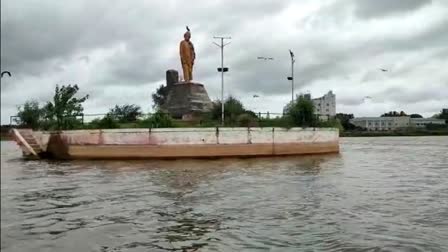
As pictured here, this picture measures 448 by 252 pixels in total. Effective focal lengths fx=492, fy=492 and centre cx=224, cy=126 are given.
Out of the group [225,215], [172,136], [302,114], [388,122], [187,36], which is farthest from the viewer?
[388,122]

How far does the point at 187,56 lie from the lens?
3356cm

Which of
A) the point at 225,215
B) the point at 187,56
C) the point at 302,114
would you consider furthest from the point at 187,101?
the point at 225,215

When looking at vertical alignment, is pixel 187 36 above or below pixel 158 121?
above

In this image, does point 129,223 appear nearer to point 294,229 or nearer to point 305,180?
point 294,229

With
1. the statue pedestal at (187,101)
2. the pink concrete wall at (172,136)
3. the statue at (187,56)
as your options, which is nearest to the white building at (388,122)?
the statue pedestal at (187,101)

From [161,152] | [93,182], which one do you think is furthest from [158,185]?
[161,152]

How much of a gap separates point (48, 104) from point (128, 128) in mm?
6962

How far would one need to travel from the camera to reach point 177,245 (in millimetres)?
6113

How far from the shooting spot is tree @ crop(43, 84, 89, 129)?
29.5 meters

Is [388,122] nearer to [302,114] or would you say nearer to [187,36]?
[302,114]

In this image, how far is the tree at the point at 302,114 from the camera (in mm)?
29406

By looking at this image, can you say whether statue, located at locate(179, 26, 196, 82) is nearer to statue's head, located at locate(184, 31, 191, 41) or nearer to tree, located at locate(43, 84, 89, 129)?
statue's head, located at locate(184, 31, 191, 41)

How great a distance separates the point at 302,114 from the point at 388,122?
44090 millimetres

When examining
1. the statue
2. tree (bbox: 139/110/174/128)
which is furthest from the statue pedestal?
tree (bbox: 139/110/174/128)
